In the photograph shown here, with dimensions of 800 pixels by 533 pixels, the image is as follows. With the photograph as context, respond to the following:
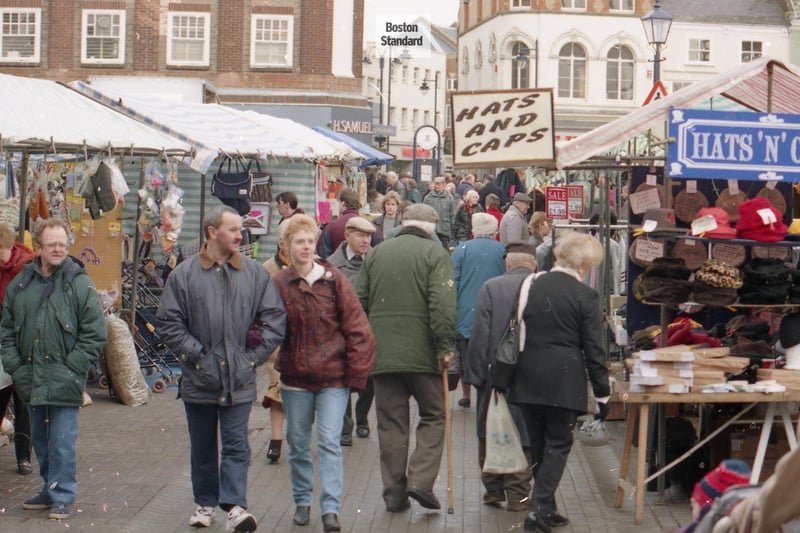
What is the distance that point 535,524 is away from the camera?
7.97m

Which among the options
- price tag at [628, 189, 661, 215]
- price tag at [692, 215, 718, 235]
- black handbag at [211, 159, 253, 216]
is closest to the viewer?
price tag at [692, 215, 718, 235]

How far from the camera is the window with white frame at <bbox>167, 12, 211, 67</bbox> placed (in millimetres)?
41500

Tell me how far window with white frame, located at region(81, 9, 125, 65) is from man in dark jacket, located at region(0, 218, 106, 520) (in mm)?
34768

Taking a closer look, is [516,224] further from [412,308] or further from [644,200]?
[412,308]

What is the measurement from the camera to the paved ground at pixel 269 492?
8.22m

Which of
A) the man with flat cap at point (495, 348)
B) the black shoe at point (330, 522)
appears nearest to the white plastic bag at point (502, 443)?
the man with flat cap at point (495, 348)

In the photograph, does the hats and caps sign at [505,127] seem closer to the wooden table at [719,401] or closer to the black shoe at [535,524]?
the wooden table at [719,401]

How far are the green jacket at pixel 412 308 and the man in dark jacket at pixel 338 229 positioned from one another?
154 inches

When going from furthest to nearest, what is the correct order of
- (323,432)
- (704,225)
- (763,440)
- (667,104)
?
(667,104) → (704,225) → (763,440) → (323,432)

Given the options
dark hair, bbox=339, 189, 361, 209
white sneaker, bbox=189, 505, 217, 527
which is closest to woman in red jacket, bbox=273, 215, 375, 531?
white sneaker, bbox=189, 505, 217, 527

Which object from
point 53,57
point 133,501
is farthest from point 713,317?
point 53,57

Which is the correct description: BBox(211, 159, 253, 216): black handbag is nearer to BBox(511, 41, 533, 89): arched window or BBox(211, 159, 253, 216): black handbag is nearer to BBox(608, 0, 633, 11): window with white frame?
BBox(511, 41, 533, 89): arched window

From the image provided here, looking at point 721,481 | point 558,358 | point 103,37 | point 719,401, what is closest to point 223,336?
point 558,358

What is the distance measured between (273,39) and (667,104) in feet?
110
